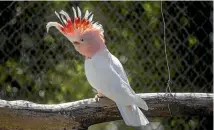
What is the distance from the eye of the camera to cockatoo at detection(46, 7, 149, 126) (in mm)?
1201

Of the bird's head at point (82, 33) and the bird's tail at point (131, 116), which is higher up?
the bird's head at point (82, 33)

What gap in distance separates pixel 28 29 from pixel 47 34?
0.07 meters

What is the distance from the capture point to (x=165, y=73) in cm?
208

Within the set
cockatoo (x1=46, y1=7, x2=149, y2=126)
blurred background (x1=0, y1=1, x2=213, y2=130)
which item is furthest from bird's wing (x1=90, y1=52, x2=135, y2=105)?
blurred background (x1=0, y1=1, x2=213, y2=130)

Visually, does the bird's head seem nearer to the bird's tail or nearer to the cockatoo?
the cockatoo

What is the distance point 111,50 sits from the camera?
2.02 metres

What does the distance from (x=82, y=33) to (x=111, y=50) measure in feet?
2.66

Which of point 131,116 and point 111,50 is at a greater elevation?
point 111,50

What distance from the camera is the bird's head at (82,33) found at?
120 cm

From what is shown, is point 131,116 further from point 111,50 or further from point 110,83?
point 111,50

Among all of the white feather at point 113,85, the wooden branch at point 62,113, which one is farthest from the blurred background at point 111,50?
the white feather at point 113,85

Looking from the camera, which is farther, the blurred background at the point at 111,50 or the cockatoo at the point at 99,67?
the blurred background at the point at 111,50

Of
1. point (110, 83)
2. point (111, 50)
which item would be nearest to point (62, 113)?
point (110, 83)

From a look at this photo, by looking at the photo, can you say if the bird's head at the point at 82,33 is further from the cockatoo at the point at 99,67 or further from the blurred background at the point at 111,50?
the blurred background at the point at 111,50
